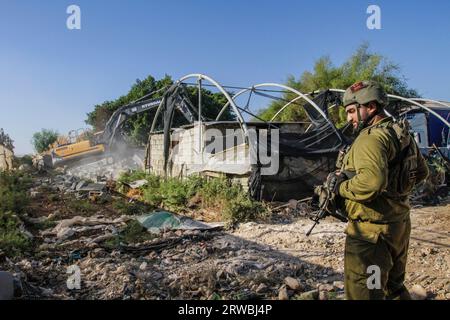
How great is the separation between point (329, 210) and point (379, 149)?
0.64 metres

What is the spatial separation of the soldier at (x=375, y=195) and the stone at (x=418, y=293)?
1.19 m

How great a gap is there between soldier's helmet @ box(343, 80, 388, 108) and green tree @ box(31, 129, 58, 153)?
34909 millimetres

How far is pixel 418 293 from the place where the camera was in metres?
3.70

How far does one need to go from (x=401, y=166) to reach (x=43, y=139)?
3617 centimetres

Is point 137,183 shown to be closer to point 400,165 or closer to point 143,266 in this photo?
point 143,266

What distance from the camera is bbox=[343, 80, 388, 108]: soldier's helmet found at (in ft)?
8.35

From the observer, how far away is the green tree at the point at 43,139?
1321 inches

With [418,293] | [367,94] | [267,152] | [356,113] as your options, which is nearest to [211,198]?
[267,152]

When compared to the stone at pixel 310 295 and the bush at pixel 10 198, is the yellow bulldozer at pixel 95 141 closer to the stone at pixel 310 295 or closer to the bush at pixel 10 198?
the bush at pixel 10 198

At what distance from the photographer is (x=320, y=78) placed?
65.9ft
